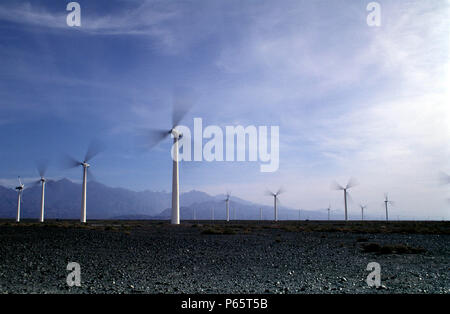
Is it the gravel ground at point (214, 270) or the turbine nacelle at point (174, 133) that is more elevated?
the turbine nacelle at point (174, 133)

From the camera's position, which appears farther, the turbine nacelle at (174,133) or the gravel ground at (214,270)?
the turbine nacelle at (174,133)

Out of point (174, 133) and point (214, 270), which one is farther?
point (174, 133)

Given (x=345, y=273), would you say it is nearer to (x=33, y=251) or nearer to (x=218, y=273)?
(x=218, y=273)

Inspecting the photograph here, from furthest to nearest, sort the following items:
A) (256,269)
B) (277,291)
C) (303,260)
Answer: (303,260)
(256,269)
(277,291)

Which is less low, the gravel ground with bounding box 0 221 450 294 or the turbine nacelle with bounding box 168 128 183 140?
the turbine nacelle with bounding box 168 128 183 140

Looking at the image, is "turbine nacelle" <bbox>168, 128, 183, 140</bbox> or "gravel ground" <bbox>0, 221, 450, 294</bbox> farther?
"turbine nacelle" <bbox>168, 128, 183, 140</bbox>

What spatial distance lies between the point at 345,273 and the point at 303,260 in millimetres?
4264

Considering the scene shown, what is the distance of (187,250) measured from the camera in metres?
24.8
